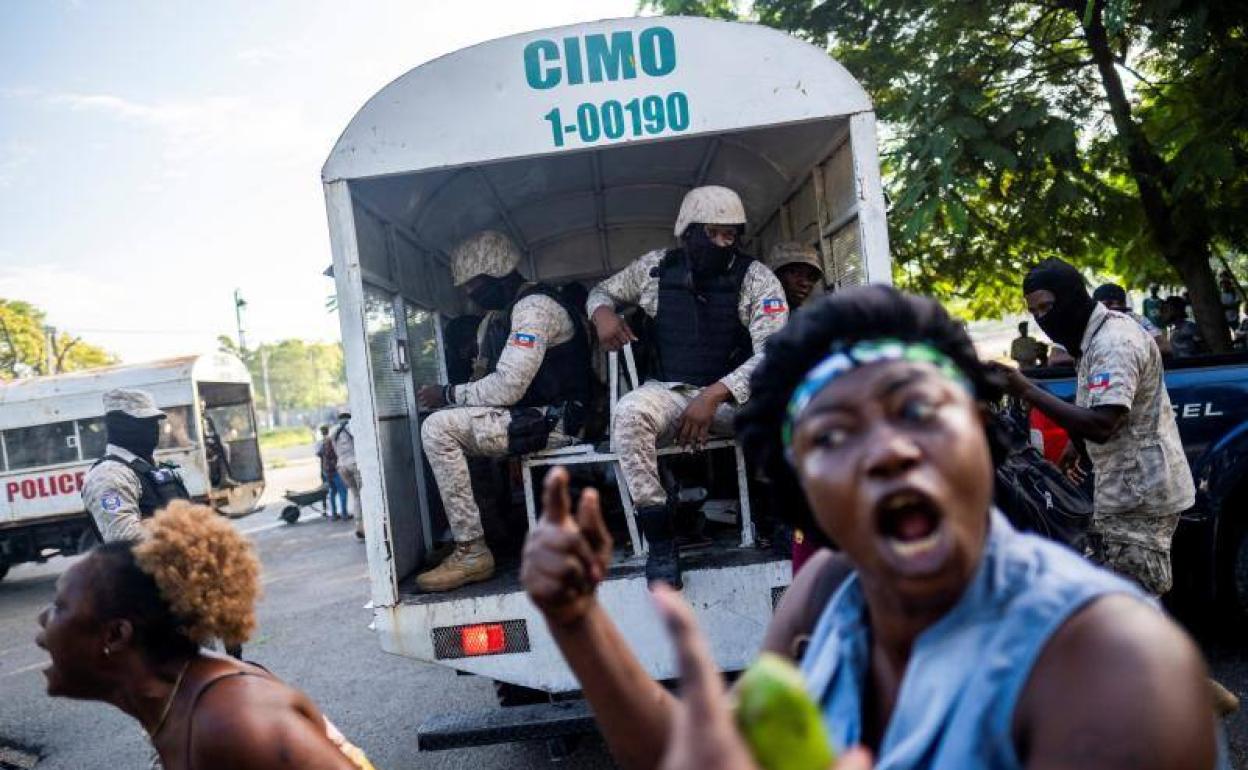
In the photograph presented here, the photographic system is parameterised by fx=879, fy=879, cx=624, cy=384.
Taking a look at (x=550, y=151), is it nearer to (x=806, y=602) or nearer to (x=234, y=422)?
(x=806, y=602)

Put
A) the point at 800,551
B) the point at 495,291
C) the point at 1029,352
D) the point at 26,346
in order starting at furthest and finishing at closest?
the point at 26,346
the point at 1029,352
the point at 495,291
the point at 800,551

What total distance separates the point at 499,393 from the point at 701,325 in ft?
3.38

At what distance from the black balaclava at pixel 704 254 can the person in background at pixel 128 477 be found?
2770 mm

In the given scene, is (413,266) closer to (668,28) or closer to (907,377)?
(668,28)

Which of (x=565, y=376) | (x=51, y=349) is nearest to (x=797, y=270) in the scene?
(x=565, y=376)

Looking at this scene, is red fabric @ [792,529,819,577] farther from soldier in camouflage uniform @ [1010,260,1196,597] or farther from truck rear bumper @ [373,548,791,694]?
soldier in camouflage uniform @ [1010,260,1196,597]

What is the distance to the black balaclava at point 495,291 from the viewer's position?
4.99 metres

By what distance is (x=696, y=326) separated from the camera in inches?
164

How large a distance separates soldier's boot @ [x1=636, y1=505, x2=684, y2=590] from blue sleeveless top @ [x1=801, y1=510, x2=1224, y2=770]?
7.65ft

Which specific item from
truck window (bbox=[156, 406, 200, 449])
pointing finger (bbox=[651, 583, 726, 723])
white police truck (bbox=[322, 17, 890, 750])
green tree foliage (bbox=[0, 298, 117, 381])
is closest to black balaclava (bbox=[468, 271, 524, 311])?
white police truck (bbox=[322, 17, 890, 750])

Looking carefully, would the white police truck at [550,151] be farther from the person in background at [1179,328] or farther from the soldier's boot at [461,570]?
the person in background at [1179,328]

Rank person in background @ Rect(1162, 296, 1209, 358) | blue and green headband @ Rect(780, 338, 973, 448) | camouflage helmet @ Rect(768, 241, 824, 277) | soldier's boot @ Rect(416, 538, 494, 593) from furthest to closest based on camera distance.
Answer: person in background @ Rect(1162, 296, 1209, 358) → camouflage helmet @ Rect(768, 241, 824, 277) → soldier's boot @ Rect(416, 538, 494, 593) → blue and green headband @ Rect(780, 338, 973, 448)

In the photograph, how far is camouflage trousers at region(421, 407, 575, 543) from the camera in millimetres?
4051

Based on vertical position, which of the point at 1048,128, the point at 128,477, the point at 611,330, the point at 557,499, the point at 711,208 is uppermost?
the point at 1048,128
